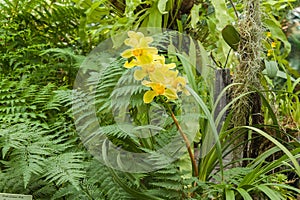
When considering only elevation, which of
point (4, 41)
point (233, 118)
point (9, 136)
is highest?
point (4, 41)

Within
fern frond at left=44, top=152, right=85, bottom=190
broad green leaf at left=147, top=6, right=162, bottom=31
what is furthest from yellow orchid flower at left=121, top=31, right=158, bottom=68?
broad green leaf at left=147, top=6, right=162, bottom=31

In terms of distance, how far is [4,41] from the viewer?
1180 millimetres

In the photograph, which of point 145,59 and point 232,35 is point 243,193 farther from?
point 232,35

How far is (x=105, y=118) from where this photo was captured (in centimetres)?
89

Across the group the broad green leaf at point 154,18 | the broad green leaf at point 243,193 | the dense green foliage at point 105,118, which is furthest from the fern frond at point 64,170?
the broad green leaf at point 154,18

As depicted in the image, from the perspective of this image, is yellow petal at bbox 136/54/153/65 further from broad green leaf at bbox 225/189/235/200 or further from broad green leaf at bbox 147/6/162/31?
broad green leaf at bbox 147/6/162/31

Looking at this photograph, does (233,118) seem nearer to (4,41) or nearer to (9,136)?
(9,136)

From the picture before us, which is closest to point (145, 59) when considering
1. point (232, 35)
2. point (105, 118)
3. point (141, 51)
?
point (141, 51)

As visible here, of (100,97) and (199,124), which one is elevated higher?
(100,97)

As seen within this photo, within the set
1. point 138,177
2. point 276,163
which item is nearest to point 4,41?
point 138,177

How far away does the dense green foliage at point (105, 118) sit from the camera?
2.40 ft

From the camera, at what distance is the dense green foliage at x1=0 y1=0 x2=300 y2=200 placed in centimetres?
73

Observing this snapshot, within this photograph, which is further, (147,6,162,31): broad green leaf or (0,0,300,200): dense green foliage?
(147,6,162,31): broad green leaf

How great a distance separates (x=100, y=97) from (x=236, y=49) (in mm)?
471
